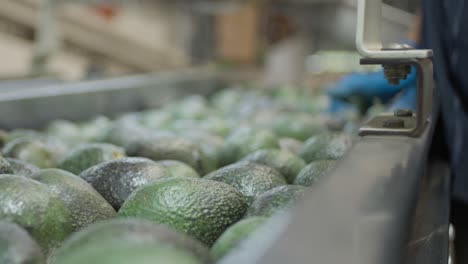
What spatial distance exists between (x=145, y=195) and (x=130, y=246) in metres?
0.38

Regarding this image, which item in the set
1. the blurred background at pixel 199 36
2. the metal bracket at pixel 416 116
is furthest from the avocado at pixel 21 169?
the blurred background at pixel 199 36

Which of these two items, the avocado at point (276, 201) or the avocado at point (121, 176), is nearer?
the avocado at point (276, 201)

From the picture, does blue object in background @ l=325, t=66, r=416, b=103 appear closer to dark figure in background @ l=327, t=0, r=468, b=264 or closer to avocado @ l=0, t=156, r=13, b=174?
dark figure in background @ l=327, t=0, r=468, b=264

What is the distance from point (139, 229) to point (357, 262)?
0.80 ft

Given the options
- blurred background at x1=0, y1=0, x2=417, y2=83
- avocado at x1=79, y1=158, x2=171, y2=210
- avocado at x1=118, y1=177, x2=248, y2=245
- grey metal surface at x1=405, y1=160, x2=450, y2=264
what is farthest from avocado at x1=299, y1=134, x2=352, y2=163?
blurred background at x1=0, y1=0, x2=417, y2=83

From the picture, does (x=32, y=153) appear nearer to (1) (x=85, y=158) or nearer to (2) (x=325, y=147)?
(1) (x=85, y=158)

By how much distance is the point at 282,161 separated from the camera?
1.53 metres

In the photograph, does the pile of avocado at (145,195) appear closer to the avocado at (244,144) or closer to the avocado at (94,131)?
the avocado at (244,144)

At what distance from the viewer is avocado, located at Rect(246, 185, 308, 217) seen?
36.7 inches

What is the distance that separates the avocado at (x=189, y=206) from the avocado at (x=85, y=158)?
0.52m

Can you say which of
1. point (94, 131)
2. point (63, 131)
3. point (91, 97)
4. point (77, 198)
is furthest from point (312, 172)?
point (91, 97)

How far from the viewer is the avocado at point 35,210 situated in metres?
0.87

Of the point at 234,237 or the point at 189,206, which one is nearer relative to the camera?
the point at 234,237

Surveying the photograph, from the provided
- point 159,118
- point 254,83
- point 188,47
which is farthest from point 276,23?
point 159,118
